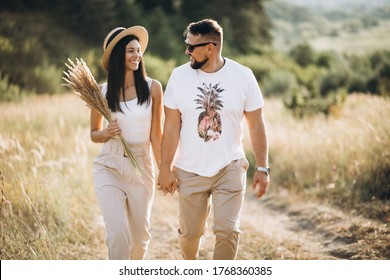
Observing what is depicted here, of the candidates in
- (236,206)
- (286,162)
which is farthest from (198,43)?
(286,162)

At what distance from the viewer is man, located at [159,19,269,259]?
15.4 ft

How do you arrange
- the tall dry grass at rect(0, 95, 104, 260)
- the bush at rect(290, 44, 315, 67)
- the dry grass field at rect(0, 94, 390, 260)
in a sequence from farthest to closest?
1. the bush at rect(290, 44, 315, 67)
2. the dry grass field at rect(0, 94, 390, 260)
3. the tall dry grass at rect(0, 95, 104, 260)

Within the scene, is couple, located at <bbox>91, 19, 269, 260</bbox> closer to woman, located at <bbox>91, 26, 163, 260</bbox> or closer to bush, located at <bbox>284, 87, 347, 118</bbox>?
woman, located at <bbox>91, 26, 163, 260</bbox>

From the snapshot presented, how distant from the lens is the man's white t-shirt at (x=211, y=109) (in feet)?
15.4

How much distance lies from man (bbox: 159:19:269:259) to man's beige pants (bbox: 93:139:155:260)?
0.19 metres

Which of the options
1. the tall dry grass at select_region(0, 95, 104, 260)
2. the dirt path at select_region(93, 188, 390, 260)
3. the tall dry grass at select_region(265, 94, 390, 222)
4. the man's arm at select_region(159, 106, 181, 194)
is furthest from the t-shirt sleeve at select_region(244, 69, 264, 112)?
the tall dry grass at select_region(265, 94, 390, 222)

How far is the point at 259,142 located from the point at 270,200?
14.1ft

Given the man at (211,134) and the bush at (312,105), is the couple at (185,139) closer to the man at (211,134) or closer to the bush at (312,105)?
the man at (211,134)

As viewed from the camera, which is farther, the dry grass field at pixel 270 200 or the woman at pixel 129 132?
the dry grass field at pixel 270 200

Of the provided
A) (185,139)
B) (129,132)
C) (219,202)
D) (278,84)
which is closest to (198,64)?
(185,139)

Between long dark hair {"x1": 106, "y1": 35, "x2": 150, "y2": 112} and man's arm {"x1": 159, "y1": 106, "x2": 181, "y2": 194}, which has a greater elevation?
long dark hair {"x1": 106, "y1": 35, "x2": 150, "y2": 112}

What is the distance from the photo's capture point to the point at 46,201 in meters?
6.55

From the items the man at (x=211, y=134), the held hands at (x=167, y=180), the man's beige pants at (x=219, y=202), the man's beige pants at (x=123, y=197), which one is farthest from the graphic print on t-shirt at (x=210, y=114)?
the man's beige pants at (x=123, y=197)

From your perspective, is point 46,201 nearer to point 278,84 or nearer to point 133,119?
point 133,119
